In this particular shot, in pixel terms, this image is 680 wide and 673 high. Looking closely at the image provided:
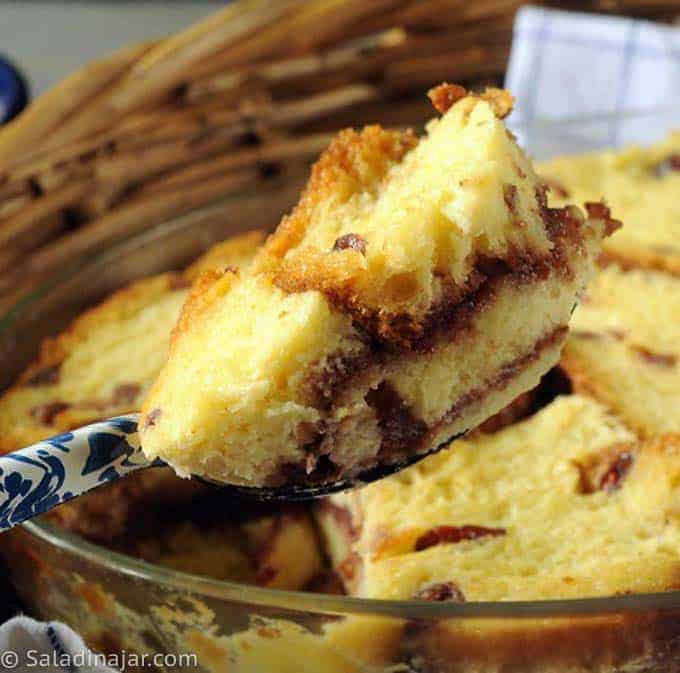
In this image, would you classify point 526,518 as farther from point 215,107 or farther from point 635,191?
point 215,107

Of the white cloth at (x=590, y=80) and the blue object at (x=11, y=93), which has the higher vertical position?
the blue object at (x=11, y=93)

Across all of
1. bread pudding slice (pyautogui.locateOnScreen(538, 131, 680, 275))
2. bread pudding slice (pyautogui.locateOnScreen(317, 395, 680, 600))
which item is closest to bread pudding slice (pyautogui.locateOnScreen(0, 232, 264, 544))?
bread pudding slice (pyautogui.locateOnScreen(317, 395, 680, 600))

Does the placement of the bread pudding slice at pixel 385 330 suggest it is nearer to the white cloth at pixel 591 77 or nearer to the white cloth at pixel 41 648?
the white cloth at pixel 41 648

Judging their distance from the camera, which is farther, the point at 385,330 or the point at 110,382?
the point at 110,382

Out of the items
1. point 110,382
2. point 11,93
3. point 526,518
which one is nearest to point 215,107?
point 11,93

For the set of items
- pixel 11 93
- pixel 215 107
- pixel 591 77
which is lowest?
pixel 591 77

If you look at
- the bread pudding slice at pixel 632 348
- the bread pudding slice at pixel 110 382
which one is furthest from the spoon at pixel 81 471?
the bread pudding slice at pixel 632 348

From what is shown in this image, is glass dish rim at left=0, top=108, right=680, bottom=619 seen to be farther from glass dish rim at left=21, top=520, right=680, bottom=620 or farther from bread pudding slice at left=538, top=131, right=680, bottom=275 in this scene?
bread pudding slice at left=538, top=131, right=680, bottom=275
